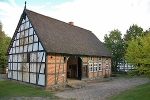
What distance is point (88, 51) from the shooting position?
2375cm

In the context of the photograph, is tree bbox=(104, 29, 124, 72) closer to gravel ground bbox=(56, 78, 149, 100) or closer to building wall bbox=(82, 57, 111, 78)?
building wall bbox=(82, 57, 111, 78)

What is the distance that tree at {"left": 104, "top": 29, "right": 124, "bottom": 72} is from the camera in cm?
3612

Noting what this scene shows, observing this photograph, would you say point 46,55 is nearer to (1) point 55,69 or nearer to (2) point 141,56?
(1) point 55,69

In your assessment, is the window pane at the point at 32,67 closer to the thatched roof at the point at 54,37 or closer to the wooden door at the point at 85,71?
the thatched roof at the point at 54,37

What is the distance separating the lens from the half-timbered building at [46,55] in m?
17.6

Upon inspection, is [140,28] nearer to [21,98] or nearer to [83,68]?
[83,68]

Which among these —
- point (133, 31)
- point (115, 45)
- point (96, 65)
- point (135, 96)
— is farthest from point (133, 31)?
point (135, 96)

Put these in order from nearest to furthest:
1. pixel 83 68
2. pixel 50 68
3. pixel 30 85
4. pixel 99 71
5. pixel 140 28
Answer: pixel 50 68, pixel 30 85, pixel 83 68, pixel 99 71, pixel 140 28

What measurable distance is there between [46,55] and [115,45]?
22.8 meters

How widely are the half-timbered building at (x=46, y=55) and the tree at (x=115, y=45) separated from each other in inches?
439

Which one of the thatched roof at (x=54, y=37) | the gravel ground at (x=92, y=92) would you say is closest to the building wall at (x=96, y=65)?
the thatched roof at (x=54, y=37)

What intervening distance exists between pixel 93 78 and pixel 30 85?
9549 mm

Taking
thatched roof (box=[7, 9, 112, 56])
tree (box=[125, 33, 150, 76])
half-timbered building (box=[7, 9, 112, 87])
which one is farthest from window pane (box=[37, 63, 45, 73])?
tree (box=[125, 33, 150, 76])

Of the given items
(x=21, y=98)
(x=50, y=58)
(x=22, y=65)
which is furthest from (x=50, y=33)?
(x=21, y=98)
